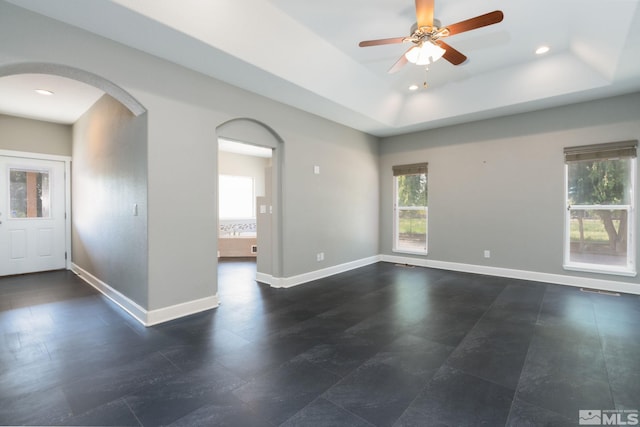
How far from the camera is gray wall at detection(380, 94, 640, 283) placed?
14.3ft

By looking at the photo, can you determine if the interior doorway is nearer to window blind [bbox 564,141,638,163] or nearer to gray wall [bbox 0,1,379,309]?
gray wall [bbox 0,1,379,309]

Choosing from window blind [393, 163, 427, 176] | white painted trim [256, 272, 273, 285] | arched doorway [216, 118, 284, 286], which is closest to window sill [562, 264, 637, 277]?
window blind [393, 163, 427, 176]

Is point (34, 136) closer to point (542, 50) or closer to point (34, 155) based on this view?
point (34, 155)

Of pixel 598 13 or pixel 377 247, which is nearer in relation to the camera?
pixel 598 13

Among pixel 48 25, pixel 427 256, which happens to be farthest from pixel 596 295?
pixel 48 25

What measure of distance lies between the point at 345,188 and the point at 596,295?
3.86 meters

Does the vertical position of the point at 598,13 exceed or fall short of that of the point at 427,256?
it exceeds it

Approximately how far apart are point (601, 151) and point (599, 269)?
1.67m

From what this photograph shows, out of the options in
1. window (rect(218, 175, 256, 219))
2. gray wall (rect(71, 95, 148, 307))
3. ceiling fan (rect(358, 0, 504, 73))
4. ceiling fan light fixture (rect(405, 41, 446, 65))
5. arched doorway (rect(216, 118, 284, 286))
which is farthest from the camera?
window (rect(218, 175, 256, 219))

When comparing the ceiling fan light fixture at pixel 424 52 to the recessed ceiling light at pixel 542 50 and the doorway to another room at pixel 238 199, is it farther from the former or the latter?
the doorway to another room at pixel 238 199

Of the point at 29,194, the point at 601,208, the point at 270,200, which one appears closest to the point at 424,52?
the point at 270,200

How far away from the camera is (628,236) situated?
412 cm

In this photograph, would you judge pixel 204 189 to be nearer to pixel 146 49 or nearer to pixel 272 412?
pixel 146 49

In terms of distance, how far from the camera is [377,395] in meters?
1.90
